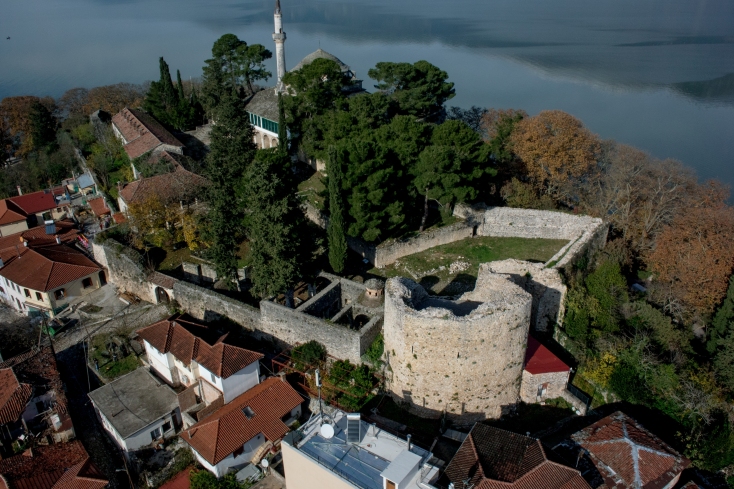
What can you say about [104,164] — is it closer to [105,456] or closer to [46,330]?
[46,330]

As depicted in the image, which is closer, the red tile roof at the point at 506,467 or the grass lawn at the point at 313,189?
the red tile roof at the point at 506,467

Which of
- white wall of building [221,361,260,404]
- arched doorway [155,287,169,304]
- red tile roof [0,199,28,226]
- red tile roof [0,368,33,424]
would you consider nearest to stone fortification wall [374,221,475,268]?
white wall of building [221,361,260,404]

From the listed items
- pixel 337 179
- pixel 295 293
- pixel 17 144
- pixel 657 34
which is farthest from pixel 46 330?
pixel 657 34

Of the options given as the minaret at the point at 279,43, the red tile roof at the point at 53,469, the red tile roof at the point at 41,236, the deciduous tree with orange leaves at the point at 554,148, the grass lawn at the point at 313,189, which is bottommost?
the red tile roof at the point at 53,469

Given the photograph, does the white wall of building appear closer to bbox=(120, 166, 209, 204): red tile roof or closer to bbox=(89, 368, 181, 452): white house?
bbox=(89, 368, 181, 452): white house

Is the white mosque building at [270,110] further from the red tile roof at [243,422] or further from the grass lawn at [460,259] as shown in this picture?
the red tile roof at [243,422]

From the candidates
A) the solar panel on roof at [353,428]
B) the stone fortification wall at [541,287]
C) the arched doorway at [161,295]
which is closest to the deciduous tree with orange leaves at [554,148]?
the stone fortification wall at [541,287]
